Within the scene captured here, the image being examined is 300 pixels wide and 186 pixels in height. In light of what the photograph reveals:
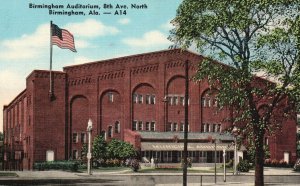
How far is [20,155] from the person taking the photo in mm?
68938

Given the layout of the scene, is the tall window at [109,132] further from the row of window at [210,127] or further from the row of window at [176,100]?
the row of window at [210,127]

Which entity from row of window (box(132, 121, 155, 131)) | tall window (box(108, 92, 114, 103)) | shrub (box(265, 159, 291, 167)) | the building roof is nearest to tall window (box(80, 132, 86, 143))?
tall window (box(108, 92, 114, 103))

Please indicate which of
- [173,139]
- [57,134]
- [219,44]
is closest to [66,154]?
[57,134]

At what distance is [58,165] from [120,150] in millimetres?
9099

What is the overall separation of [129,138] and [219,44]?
33977 mm

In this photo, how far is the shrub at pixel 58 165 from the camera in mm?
51547

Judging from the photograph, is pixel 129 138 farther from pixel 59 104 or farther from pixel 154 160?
pixel 59 104

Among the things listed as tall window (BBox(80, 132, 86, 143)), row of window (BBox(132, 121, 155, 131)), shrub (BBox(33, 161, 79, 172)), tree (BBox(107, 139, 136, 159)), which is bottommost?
shrub (BBox(33, 161, 79, 172))

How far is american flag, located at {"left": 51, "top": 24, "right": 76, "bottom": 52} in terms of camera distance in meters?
52.8

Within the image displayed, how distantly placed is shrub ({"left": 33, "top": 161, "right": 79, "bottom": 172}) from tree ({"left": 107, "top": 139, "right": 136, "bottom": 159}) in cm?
754

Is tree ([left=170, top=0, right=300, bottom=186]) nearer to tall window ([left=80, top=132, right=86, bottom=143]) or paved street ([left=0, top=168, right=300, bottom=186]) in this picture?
paved street ([left=0, top=168, right=300, bottom=186])

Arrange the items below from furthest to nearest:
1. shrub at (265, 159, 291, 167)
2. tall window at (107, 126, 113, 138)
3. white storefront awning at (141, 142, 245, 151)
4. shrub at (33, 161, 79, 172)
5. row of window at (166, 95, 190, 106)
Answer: shrub at (265, 159, 291, 167)
row of window at (166, 95, 190, 106)
tall window at (107, 126, 113, 138)
white storefront awning at (141, 142, 245, 151)
shrub at (33, 161, 79, 172)

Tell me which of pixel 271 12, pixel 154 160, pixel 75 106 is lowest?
pixel 154 160

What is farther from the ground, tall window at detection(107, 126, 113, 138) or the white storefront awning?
tall window at detection(107, 126, 113, 138)
